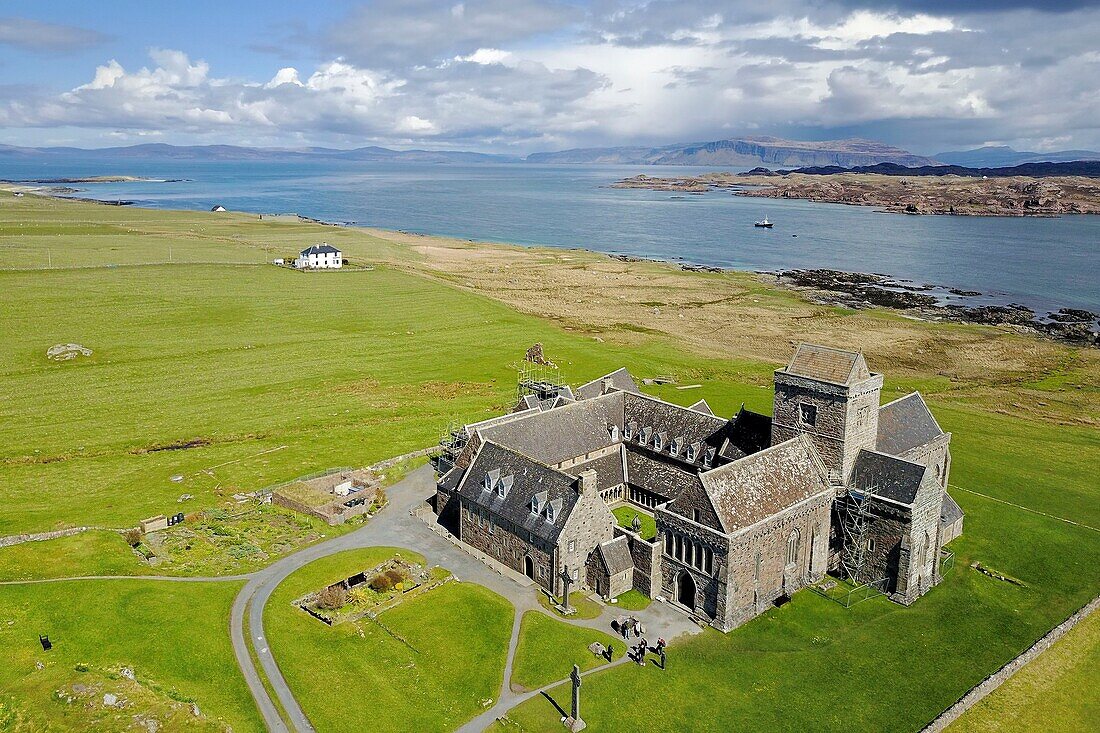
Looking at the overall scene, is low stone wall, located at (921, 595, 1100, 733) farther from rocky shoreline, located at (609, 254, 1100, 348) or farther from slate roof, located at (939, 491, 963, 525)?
rocky shoreline, located at (609, 254, 1100, 348)

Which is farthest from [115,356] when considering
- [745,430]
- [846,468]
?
[846,468]

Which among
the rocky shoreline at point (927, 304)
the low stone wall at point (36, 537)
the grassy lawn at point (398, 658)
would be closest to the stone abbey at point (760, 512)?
the grassy lawn at point (398, 658)

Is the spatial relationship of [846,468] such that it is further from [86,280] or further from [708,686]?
[86,280]

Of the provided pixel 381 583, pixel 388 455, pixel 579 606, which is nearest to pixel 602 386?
pixel 388 455

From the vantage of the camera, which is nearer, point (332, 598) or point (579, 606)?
point (332, 598)

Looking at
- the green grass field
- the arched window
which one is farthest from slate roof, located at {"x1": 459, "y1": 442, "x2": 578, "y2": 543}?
the arched window

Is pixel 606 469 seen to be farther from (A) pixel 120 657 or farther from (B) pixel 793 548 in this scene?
(A) pixel 120 657
